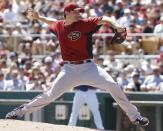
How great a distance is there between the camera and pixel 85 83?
9.80 meters

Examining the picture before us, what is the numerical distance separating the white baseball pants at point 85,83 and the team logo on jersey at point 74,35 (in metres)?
0.40

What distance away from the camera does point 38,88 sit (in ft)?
53.0

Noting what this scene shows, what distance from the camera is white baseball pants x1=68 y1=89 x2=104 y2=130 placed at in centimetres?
1381

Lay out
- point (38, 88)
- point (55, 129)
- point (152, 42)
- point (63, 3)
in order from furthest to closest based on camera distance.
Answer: point (63, 3)
point (152, 42)
point (38, 88)
point (55, 129)

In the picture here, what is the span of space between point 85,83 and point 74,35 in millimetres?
739

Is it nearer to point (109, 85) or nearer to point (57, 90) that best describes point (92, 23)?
point (109, 85)

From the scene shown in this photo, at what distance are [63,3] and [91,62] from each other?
1117 centimetres

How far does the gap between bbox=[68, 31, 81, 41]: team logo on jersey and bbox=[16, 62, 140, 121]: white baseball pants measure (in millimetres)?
404

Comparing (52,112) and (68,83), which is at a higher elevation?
→ (68,83)

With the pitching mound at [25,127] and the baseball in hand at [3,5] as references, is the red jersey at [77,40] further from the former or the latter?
the baseball in hand at [3,5]

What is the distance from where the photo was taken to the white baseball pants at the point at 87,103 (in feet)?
45.3

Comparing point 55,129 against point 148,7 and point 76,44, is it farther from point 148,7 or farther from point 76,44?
point 148,7

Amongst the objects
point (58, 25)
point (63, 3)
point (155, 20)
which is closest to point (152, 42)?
point (155, 20)

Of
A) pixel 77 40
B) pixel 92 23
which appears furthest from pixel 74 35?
pixel 92 23
